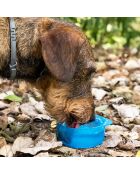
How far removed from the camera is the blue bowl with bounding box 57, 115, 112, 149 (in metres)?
4.79

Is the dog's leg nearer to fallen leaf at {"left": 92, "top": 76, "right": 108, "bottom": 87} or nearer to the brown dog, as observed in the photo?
the brown dog

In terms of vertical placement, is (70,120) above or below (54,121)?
above

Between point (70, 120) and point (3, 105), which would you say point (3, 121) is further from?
point (70, 120)

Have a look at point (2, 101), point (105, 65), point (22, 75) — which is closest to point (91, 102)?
point (22, 75)

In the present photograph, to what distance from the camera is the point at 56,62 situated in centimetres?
439

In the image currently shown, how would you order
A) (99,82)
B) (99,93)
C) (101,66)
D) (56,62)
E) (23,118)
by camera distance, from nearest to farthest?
1. (56,62)
2. (23,118)
3. (99,93)
4. (99,82)
5. (101,66)

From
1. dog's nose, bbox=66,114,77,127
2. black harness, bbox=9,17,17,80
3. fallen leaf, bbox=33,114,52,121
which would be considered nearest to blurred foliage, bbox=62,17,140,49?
fallen leaf, bbox=33,114,52,121

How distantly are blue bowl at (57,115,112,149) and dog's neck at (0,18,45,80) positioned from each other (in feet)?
1.94

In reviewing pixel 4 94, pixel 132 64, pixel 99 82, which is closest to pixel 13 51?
pixel 4 94

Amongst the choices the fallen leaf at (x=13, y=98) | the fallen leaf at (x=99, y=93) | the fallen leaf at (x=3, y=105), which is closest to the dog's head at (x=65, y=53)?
the fallen leaf at (x=3, y=105)

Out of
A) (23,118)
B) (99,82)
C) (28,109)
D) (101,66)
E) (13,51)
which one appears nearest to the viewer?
(13,51)

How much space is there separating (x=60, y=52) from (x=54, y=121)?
1.26 meters

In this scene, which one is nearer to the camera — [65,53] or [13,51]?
[65,53]

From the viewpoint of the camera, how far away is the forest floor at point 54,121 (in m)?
4.79
